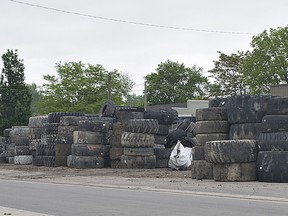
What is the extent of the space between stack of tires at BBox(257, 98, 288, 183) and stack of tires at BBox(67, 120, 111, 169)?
1163cm

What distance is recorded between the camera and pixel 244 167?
18359mm

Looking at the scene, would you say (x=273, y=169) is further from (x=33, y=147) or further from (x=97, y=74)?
(x=97, y=74)

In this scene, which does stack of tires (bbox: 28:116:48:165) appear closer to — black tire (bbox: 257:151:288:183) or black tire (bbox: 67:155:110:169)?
black tire (bbox: 67:155:110:169)

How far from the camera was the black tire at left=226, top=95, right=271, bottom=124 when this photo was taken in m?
19.7

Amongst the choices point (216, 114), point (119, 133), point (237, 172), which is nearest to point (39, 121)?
point (119, 133)

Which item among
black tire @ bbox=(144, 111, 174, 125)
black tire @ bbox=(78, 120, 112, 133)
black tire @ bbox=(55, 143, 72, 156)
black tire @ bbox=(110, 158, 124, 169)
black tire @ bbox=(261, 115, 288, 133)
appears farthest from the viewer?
black tire @ bbox=(55, 143, 72, 156)

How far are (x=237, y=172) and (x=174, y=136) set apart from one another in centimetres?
1021

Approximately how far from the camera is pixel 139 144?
2678cm

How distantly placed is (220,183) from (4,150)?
2346cm

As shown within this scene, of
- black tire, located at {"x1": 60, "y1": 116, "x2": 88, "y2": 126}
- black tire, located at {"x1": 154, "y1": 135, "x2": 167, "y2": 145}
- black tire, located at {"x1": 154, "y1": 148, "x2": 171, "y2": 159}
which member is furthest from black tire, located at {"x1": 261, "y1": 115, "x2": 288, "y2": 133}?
black tire, located at {"x1": 60, "y1": 116, "x2": 88, "y2": 126}

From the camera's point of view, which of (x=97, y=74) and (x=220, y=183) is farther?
(x=97, y=74)

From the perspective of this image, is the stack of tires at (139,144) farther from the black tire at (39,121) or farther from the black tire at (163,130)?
the black tire at (39,121)

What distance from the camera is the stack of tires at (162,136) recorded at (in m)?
27.7

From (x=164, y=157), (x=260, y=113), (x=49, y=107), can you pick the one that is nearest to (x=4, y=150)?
(x=164, y=157)
